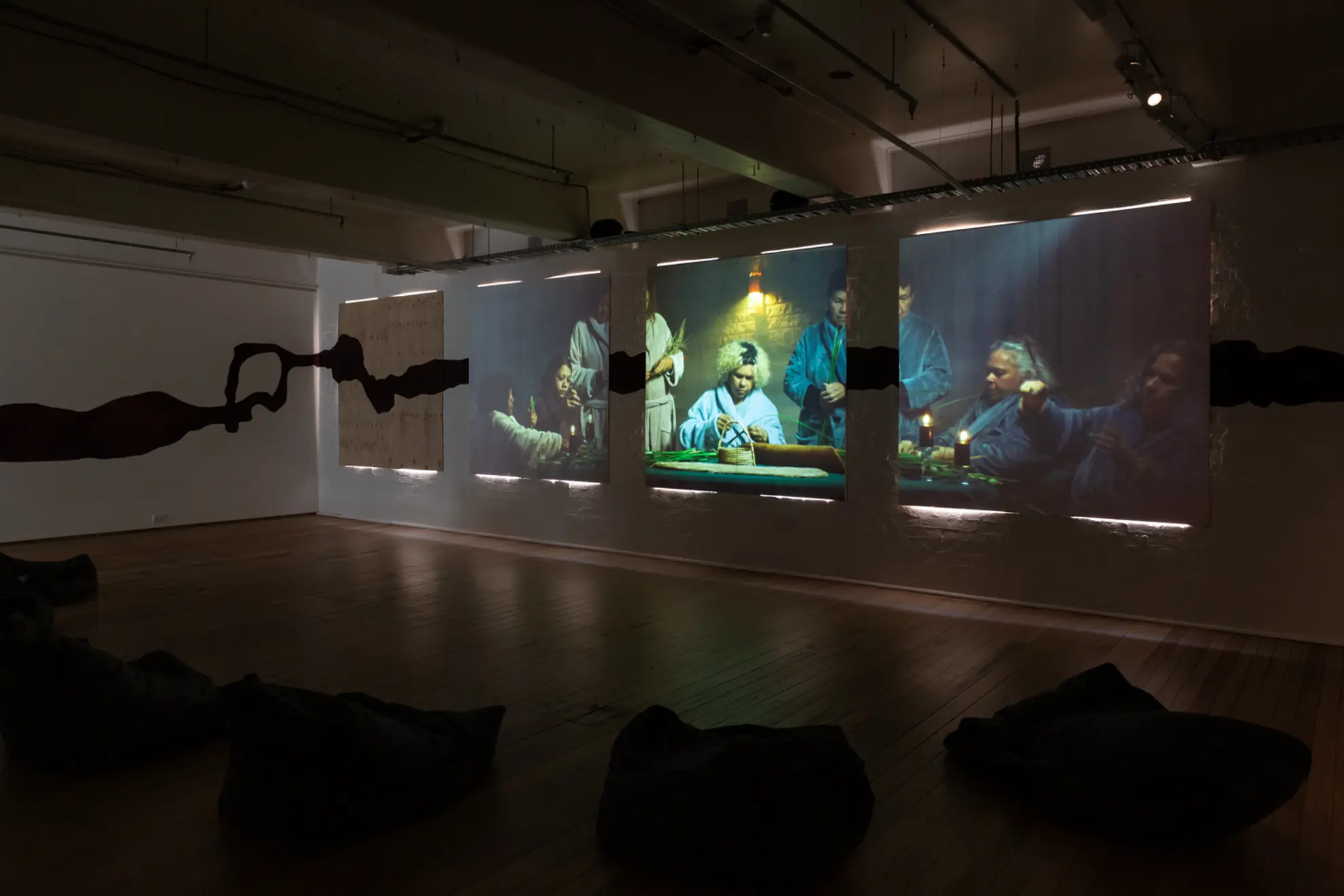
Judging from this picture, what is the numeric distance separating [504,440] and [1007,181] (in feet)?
21.2

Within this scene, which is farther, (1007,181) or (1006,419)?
(1006,419)

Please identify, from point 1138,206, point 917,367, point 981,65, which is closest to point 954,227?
point 917,367

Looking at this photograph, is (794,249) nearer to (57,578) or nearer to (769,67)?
(769,67)

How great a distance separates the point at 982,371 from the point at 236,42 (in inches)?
239

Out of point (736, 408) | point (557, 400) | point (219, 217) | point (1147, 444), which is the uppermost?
point (219, 217)

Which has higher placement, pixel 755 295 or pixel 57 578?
pixel 755 295

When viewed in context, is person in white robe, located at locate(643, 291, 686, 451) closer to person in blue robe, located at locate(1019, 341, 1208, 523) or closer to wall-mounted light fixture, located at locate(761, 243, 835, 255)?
wall-mounted light fixture, located at locate(761, 243, 835, 255)

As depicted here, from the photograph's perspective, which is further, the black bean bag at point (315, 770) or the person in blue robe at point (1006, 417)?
the person in blue robe at point (1006, 417)

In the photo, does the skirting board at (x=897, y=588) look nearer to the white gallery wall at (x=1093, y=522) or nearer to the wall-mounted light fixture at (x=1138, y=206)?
the white gallery wall at (x=1093, y=522)

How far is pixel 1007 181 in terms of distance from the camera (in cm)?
653

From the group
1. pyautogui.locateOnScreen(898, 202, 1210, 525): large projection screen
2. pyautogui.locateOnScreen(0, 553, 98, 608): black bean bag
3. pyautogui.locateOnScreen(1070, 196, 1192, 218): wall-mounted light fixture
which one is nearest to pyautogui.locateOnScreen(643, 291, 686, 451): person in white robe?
pyautogui.locateOnScreen(898, 202, 1210, 525): large projection screen

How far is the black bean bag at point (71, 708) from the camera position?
142 inches

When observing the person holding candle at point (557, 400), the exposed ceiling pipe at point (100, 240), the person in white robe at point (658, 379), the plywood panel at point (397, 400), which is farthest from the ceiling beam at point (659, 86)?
the exposed ceiling pipe at point (100, 240)

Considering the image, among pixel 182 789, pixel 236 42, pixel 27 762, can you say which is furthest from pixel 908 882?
pixel 236 42
